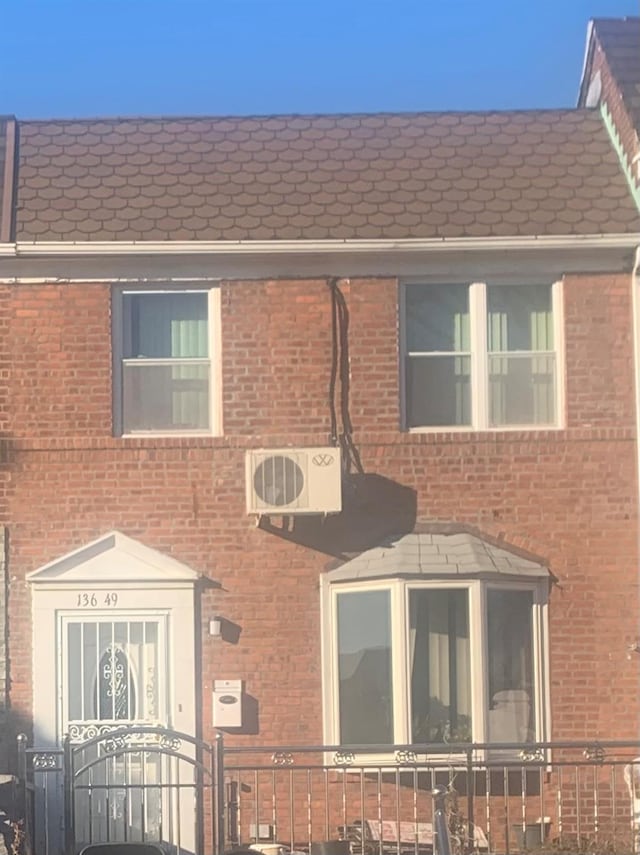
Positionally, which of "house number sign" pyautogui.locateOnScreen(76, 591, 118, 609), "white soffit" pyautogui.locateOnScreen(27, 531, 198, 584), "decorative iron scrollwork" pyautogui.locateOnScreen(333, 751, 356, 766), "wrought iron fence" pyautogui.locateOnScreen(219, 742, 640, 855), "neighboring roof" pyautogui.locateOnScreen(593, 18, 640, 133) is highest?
"neighboring roof" pyautogui.locateOnScreen(593, 18, 640, 133)

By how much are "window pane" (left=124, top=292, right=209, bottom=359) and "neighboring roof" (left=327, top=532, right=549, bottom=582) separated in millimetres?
2173

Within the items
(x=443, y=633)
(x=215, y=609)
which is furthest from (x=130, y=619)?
(x=443, y=633)

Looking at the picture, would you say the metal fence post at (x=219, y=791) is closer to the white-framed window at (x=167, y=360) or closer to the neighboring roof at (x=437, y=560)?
the neighboring roof at (x=437, y=560)

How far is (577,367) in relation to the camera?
33.9ft

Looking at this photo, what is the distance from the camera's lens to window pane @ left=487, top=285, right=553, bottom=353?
1048 cm

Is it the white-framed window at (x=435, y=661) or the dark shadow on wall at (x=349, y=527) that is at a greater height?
the dark shadow on wall at (x=349, y=527)

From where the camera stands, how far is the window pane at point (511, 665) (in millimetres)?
9984

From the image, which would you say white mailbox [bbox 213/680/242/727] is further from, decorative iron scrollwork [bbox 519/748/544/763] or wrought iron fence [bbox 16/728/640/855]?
decorative iron scrollwork [bbox 519/748/544/763]

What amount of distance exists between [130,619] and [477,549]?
9.34 feet

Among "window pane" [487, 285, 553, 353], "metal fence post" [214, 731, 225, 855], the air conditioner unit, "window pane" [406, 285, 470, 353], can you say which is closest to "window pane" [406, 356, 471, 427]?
"window pane" [406, 285, 470, 353]

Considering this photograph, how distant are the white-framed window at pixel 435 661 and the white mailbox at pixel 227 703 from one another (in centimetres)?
72

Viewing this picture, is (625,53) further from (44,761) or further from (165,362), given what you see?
(44,761)

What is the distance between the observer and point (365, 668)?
10.0 meters

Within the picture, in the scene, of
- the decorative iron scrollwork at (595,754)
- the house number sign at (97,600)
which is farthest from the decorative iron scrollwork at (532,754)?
the house number sign at (97,600)
